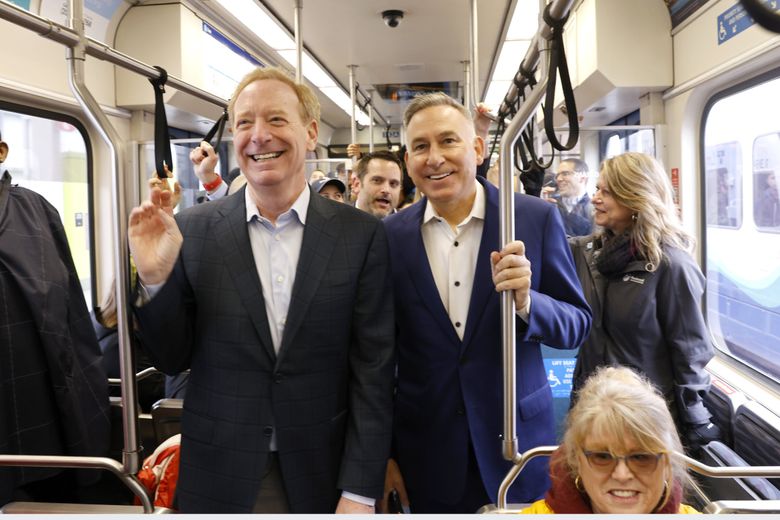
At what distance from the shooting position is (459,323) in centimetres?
179

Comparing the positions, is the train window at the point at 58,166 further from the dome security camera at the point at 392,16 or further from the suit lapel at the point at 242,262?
the suit lapel at the point at 242,262

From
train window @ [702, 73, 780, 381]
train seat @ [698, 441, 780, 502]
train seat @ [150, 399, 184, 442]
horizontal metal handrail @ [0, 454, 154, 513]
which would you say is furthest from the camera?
train window @ [702, 73, 780, 381]

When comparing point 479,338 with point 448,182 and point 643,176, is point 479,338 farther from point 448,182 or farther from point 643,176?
point 643,176

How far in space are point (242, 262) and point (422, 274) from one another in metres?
0.53

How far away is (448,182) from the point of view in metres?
1.79

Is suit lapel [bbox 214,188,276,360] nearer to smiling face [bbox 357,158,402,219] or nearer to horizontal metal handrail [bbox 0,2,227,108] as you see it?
horizontal metal handrail [bbox 0,2,227,108]

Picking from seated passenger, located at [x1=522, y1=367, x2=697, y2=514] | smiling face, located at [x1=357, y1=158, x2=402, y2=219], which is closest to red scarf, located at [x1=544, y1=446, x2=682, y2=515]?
seated passenger, located at [x1=522, y1=367, x2=697, y2=514]

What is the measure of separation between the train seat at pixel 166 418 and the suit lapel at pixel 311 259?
1358 millimetres

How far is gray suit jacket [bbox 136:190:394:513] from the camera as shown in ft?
5.07

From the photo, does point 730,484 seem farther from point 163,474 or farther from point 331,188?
point 331,188

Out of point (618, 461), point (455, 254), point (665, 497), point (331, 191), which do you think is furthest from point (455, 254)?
point (331, 191)

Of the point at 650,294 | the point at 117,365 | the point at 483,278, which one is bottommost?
the point at 117,365

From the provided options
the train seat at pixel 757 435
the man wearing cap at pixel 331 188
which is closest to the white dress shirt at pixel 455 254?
the train seat at pixel 757 435

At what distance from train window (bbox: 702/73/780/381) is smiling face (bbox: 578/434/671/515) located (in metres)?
2.79
